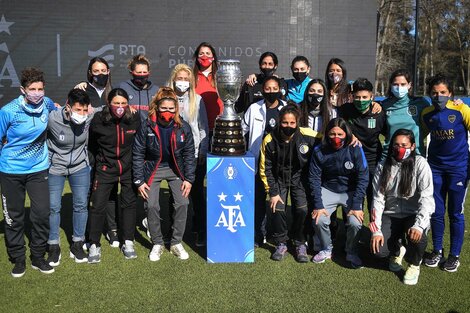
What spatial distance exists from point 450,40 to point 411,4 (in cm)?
791

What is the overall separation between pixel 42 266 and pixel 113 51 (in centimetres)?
919

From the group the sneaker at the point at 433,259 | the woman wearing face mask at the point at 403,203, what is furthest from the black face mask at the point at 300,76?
the sneaker at the point at 433,259

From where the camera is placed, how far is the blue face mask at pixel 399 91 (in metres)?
4.02

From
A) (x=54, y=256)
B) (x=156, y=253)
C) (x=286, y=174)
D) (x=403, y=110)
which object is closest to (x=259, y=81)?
(x=286, y=174)

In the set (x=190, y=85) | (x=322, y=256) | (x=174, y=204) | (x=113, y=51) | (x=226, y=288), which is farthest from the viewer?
(x=113, y=51)

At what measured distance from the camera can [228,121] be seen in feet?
13.2

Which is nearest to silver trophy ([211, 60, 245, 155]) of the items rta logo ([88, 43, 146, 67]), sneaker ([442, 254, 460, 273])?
sneaker ([442, 254, 460, 273])

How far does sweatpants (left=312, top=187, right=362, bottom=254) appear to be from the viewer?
12.7ft

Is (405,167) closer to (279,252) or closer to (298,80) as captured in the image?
(279,252)

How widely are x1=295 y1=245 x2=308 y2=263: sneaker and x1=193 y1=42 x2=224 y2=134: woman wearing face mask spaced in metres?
1.45

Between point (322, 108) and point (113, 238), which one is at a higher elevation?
point (322, 108)

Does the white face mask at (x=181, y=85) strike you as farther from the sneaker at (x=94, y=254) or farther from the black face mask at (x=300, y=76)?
the sneaker at (x=94, y=254)

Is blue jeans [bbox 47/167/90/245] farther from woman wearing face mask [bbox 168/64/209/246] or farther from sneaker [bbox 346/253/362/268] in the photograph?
sneaker [bbox 346/253/362/268]

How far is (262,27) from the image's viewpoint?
41.0 ft
